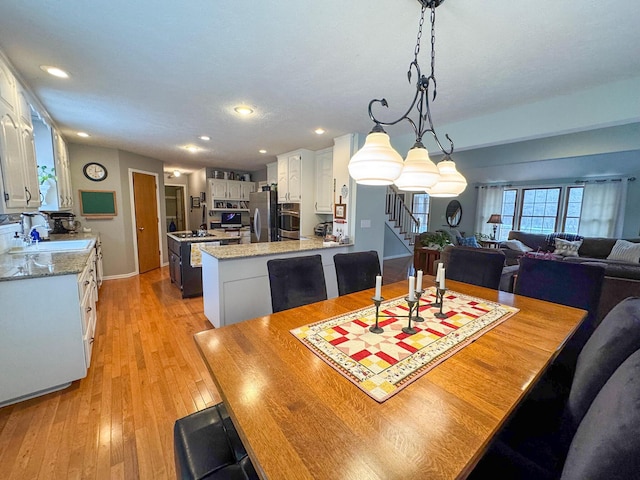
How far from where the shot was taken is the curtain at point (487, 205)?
7551mm

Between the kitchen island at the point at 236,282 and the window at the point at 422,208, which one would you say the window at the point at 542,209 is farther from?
the kitchen island at the point at 236,282

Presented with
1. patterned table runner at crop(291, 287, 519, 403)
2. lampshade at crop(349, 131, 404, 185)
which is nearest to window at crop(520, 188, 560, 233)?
patterned table runner at crop(291, 287, 519, 403)

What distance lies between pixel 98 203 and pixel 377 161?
17.1ft

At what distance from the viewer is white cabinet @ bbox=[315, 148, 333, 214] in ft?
13.4

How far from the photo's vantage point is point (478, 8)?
126 cm

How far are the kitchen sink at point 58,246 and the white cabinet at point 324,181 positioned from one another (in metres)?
2.95

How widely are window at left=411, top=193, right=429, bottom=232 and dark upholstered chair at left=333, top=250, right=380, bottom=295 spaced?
7.00 m

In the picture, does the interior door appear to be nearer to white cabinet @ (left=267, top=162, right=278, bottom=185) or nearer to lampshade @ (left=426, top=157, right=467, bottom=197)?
white cabinet @ (left=267, top=162, right=278, bottom=185)

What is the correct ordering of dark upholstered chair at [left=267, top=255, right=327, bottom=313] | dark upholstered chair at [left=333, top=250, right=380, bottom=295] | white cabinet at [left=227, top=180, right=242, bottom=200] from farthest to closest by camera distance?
white cabinet at [left=227, top=180, right=242, bottom=200] < dark upholstered chair at [left=333, top=250, right=380, bottom=295] < dark upholstered chair at [left=267, top=255, right=327, bottom=313]

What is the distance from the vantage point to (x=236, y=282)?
8.84ft

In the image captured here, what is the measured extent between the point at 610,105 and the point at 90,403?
440 centimetres

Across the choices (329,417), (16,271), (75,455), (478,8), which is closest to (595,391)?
(329,417)

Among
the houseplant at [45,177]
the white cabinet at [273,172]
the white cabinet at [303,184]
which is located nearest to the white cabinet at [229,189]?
the white cabinet at [273,172]

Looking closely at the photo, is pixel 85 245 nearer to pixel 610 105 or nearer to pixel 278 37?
pixel 278 37
